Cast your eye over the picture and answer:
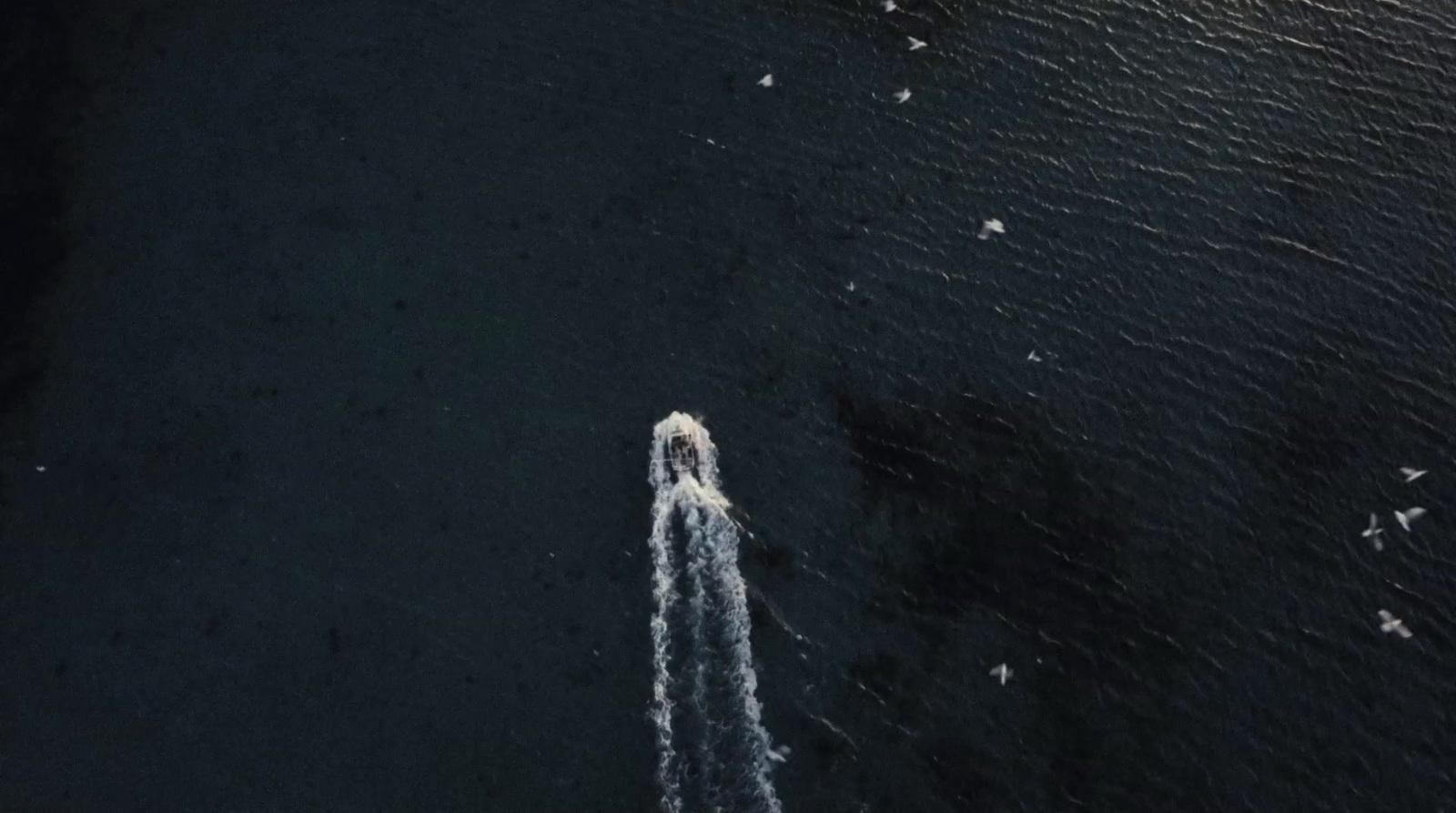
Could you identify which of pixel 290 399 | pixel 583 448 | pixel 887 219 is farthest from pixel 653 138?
pixel 290 399

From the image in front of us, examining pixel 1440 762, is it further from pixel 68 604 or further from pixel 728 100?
pixel 68 604

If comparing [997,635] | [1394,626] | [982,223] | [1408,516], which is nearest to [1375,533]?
[1408,516]

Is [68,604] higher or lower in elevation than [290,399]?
lower

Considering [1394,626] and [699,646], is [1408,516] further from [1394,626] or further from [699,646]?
[699,646]

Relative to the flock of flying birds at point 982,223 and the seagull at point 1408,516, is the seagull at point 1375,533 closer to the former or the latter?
the seagull at point 1408,516

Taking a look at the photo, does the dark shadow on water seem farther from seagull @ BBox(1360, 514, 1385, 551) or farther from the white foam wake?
seagull @ BBox(1360, 514, 1385, 551)

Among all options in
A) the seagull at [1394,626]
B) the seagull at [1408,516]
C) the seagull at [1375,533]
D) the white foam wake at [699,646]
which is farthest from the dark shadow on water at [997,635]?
the seagull at [1408,516]
